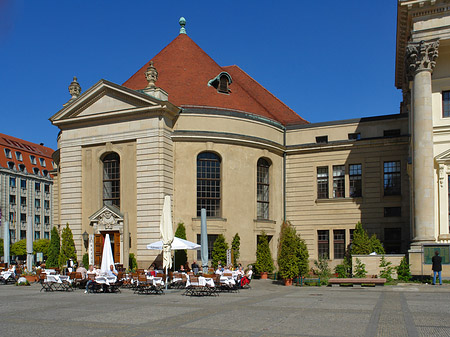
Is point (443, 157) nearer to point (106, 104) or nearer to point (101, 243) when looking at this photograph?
point (106, 104)

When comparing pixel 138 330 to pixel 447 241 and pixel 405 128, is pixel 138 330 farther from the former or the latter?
pixel 405 128

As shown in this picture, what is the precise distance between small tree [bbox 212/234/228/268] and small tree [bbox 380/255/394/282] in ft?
31.9

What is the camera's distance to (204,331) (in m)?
12.4

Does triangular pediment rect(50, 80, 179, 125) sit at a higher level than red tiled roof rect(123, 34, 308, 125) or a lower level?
lower

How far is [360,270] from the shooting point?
27.7m

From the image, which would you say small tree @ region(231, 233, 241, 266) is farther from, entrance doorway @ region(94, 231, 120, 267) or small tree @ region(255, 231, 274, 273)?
entrance doorway @ region(94, 231, 120, 267)

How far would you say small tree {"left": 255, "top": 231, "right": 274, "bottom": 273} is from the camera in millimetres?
34844

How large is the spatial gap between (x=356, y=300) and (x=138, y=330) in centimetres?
946

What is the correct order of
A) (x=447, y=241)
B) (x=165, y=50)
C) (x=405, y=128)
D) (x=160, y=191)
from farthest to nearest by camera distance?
1. (x=165, y=50)
2. (x=405, y=128)
3. (x=160, y=191)
4. (x=447, y=241)

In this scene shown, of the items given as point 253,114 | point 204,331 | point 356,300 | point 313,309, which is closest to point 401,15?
point 253,114

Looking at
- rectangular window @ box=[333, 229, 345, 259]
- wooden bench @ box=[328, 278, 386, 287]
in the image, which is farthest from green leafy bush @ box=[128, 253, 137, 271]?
rectangular window @ box=[333, 229, 345, 259]

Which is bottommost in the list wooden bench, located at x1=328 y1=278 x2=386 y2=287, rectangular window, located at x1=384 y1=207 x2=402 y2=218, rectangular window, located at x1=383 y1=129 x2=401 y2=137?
wooden bench, located at x1=328 y1=278 x2=386 y2=287

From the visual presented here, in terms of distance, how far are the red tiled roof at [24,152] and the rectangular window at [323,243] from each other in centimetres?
5701

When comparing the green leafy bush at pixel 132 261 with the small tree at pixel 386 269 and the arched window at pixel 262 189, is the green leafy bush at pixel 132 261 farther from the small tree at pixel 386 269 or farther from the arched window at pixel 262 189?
the small tree at pixel 386 269
